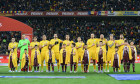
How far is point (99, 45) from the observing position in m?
15.1

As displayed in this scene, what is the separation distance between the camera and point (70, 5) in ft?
121

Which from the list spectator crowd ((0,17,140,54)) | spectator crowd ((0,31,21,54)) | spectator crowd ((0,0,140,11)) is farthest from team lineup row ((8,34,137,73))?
spectator crowd ((0,0,140,11))

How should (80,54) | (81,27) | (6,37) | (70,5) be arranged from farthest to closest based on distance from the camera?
(70,5)
(81,27)
(6,37)
(80,54)

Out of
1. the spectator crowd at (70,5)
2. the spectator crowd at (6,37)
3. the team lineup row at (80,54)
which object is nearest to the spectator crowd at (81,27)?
the spectator crowd at (6,37)

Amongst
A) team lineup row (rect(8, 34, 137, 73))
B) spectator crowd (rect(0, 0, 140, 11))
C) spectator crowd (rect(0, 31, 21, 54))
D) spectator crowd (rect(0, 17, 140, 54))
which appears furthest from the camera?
spectator crowd (rect(0, 0, 140, 11))

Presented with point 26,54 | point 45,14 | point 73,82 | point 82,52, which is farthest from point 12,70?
point 45,14

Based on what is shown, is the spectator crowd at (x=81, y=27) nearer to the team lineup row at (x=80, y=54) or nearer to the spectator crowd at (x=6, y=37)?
the spectator crowd at (x=6, y=37)

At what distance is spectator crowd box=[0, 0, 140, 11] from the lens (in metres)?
36.4

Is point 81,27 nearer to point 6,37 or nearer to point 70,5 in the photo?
point 70,5

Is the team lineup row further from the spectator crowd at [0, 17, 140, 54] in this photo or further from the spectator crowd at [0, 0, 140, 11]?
the spectator crowd at [0, 0, 140, 11]

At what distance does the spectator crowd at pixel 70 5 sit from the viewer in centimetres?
3642

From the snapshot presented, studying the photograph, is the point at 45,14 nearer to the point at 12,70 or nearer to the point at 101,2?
the point at 101,2

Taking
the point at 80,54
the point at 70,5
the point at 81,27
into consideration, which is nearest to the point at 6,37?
the point at 70,5

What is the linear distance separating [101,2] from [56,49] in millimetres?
23232
